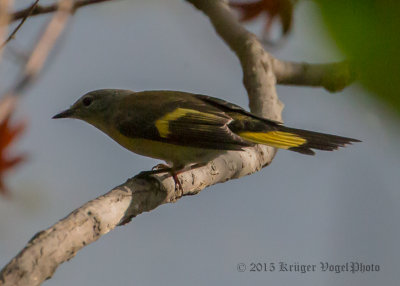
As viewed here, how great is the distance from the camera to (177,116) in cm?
383

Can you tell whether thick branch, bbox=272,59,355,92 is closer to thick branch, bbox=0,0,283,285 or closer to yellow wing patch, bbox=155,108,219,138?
thick branch, bbox=0,0,283,285

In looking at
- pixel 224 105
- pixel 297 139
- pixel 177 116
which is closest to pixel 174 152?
pixel 177 116

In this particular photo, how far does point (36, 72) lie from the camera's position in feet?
6.04

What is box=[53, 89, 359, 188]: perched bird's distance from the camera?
3.56 metres

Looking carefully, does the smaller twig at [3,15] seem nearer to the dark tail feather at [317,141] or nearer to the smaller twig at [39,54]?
the smaller twig at [39,54]

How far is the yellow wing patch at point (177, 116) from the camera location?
12.3 ft

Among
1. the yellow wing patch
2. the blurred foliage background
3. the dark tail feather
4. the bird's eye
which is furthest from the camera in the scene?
the bird's eye

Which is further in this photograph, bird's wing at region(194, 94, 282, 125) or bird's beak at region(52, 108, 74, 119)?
bird's beak at region(52, 108, 74, 119)

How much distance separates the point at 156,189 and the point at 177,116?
83cm

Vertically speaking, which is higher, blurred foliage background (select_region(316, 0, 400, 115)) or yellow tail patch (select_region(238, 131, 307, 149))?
yellow tail patch (select_region(238, 131, 307, 149))

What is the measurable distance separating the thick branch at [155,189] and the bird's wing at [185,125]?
0.21 metres

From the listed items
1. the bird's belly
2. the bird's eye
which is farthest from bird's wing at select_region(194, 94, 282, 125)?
the bird's eye

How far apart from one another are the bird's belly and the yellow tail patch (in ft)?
0.79

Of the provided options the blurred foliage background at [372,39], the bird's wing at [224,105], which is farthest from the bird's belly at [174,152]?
the blurred foliage background at [372,39]
